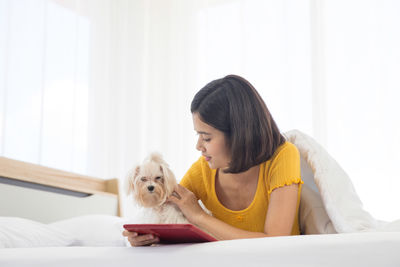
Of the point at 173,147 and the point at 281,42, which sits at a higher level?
the point at 281,42

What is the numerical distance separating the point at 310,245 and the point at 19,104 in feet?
7.82

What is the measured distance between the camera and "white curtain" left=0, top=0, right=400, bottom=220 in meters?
2.89

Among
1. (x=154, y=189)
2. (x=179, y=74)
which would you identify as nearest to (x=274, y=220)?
(x=154, y=189)

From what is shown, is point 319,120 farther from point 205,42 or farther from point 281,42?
point 205,42

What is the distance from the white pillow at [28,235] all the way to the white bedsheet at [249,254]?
56cm

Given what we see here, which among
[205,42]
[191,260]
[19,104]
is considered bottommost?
[191,260]

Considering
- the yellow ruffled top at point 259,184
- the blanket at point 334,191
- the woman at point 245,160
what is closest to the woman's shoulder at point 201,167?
the yellow ruffled top at point 259,184

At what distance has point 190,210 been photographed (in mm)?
1481

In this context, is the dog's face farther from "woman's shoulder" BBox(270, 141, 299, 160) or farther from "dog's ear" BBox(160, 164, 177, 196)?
"woman's shoulder" BBox(270, 141, 299, 160)

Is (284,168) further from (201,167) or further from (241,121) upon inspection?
(201,167)

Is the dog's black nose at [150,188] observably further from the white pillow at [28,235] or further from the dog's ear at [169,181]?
the white pillow at [28,235]

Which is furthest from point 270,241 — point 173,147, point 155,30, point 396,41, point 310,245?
point 155,30

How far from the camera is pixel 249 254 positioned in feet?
2.97

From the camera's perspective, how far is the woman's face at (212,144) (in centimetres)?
149
